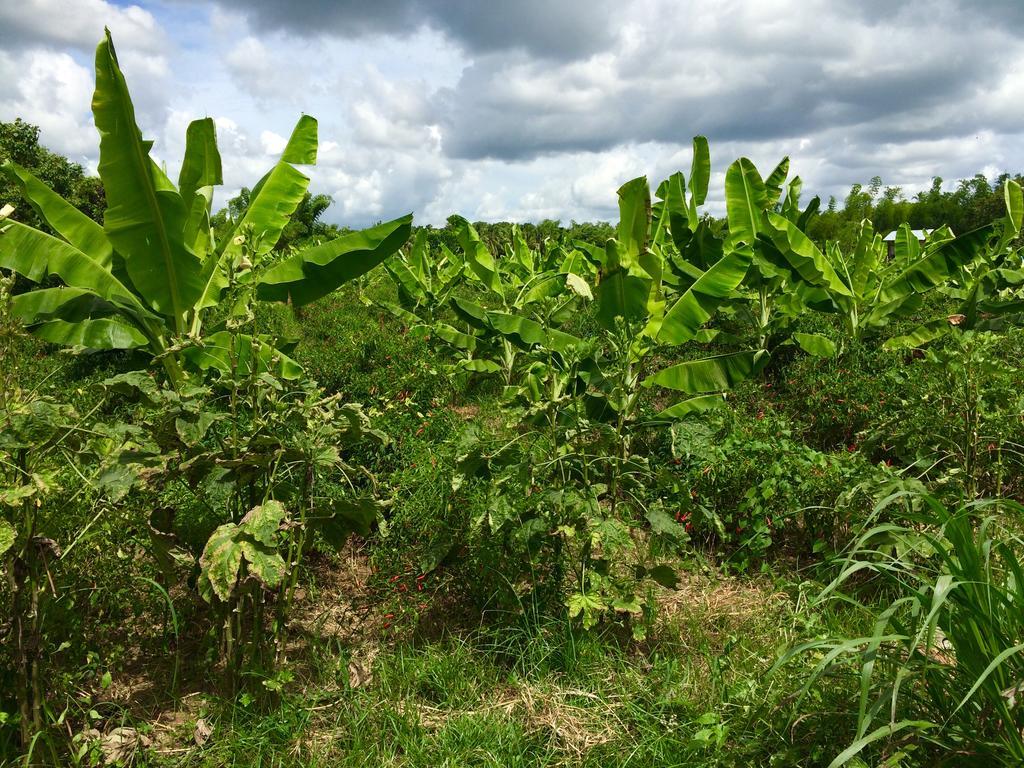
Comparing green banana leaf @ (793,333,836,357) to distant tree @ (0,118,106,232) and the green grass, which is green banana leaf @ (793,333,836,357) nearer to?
the green grass

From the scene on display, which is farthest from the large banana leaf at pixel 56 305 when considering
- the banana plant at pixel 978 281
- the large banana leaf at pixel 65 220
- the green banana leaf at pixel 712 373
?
the banana plant at pixel 978 281

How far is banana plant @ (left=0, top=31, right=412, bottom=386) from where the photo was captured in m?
4.13

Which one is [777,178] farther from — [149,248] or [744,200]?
[149,248]

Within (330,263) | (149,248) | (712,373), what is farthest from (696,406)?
(149,248)

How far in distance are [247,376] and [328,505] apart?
603mm

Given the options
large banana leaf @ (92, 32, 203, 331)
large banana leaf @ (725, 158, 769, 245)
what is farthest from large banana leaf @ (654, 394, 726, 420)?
large banana leaf @ (92, 32, 203, 331)

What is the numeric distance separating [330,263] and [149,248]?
1.08 metres

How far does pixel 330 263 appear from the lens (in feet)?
15.0

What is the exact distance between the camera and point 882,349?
22.1ft

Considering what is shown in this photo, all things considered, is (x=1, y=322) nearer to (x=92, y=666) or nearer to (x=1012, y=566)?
(x=92, y=666)

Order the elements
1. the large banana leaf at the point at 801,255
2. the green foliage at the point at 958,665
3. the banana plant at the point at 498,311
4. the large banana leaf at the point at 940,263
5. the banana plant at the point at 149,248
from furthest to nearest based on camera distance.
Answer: the large banana leaf at the point at 940,263 < the banana plant at the point at 498,311 < the large banana leaf at the point at 801,255 < the banana plant at the point at 149,248 < the green foliage at the point at 958,665

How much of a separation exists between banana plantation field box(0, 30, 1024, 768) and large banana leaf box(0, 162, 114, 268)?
0.02m

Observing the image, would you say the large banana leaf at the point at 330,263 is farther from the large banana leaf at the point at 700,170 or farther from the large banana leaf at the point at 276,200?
the large banana leaf at the point at 700,170

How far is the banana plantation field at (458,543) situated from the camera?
7.47 feet
